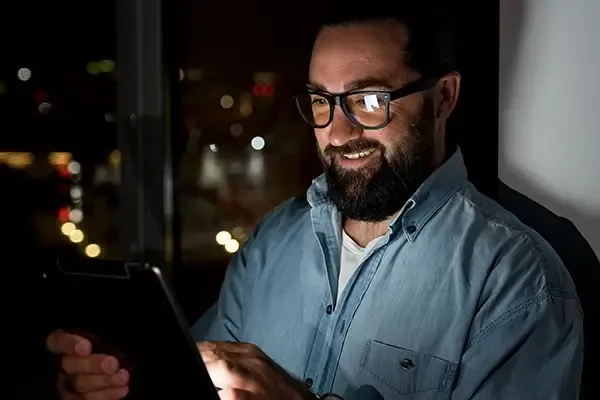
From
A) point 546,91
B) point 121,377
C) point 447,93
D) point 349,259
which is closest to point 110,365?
point 121,377

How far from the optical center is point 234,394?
1.09 meters

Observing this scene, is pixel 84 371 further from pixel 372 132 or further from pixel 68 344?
pixel 372 132

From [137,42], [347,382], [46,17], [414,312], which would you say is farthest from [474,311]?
[46,17]

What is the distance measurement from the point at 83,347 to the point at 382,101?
1.80ft

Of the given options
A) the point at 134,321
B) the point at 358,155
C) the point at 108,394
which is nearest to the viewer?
the point at 134,321

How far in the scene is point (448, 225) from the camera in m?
1.16

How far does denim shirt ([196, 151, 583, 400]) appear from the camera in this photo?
1.08 m

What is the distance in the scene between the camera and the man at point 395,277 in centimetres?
108

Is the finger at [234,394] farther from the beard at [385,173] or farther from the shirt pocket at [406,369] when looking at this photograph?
the beard at [385,173]

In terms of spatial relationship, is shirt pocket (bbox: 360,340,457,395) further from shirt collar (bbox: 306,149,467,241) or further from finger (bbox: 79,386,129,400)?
finger (bbox: 79,386,129,400)

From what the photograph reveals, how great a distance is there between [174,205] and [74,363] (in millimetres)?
305

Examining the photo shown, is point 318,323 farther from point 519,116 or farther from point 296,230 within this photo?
point 519,116

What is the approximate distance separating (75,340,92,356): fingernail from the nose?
1.52 ft

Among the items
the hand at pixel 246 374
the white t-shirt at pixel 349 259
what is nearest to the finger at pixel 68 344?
the hand at pixel 246 374
